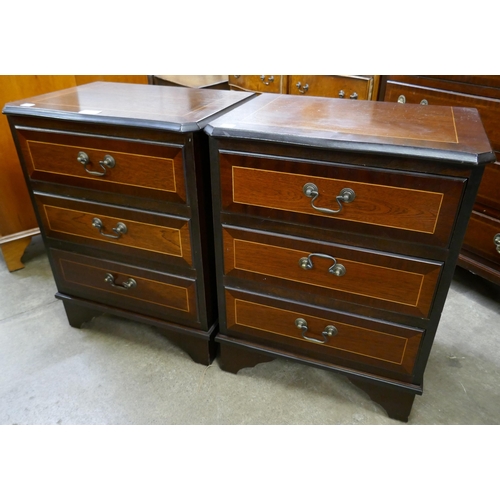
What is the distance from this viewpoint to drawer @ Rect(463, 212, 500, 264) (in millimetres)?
1517

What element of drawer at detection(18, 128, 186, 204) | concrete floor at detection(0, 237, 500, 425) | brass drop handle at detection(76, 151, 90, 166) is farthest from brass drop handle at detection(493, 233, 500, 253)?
brass drop handle at detection(76, 151, 90, 166)

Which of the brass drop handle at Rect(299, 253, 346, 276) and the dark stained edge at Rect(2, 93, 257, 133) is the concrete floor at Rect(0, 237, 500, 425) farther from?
the dark stained edge at Rect(2, 93, 257, 133)

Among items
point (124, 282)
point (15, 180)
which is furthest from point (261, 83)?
point (124, 282)

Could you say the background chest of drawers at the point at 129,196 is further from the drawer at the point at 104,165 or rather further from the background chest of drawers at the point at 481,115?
the background chest of drawers at the point at 481,115

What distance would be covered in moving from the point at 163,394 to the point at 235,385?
22 centimetres

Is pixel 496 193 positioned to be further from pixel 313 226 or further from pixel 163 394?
pixel 163 394

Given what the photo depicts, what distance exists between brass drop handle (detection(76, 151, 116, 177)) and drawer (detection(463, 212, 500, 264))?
4.24 feet

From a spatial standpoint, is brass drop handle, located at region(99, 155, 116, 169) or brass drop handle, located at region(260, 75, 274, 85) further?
brass drop handle, located at region(260, 75, 274, 85)

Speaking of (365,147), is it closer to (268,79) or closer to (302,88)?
(302,88)

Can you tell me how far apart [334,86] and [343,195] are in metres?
1.08

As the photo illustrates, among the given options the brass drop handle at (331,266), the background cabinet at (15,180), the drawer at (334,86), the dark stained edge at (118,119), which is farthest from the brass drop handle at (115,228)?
the drawer at (334,86)

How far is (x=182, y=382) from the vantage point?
4.40ft

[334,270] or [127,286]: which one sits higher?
[334,270]

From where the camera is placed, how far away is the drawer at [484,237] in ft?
4.98
